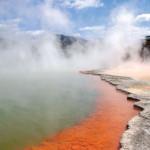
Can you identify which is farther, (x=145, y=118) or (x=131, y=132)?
(x=145, y=118)

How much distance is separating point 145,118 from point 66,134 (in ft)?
7.88

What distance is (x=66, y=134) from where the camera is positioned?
8039 mm

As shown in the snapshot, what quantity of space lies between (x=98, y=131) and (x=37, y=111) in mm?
3139

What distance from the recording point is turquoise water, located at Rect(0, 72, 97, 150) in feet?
25.9

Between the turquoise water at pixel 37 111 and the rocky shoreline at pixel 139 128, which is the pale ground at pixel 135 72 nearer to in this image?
the turquoise water at pixel 37 111

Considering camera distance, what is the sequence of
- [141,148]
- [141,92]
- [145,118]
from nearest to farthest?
[141,148] → [145,118] → [141,92]

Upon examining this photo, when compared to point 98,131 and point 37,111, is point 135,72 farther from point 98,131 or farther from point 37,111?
point 98,131

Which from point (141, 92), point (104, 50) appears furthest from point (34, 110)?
point (104, 50)

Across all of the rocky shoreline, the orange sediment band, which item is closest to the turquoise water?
the orange sediment band

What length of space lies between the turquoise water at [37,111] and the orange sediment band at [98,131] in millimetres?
347

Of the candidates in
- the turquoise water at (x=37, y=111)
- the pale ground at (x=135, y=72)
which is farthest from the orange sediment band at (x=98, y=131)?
the pale ground at (x=135, y=72)

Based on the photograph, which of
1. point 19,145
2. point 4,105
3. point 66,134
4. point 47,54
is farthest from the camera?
point 47,54

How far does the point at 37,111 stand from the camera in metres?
10.6

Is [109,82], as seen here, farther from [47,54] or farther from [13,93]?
[47,54]
